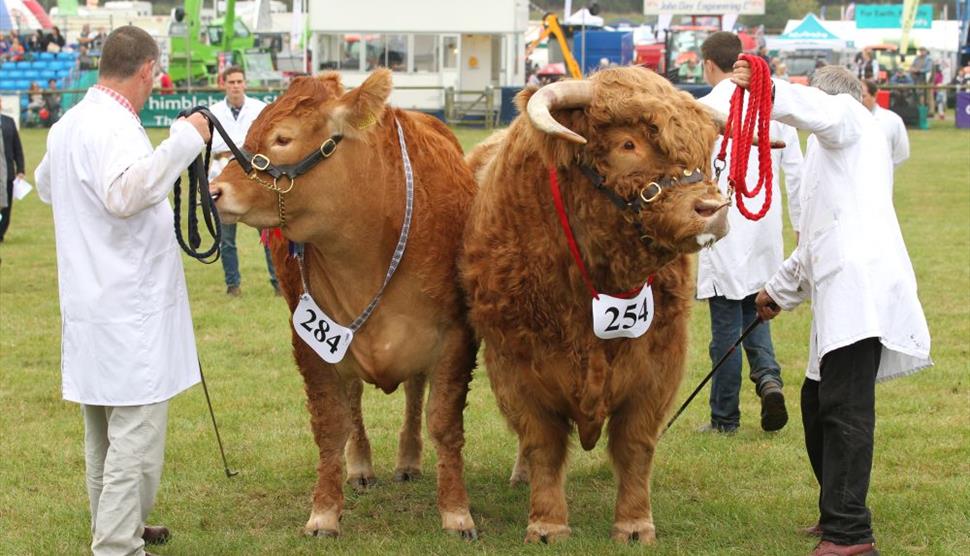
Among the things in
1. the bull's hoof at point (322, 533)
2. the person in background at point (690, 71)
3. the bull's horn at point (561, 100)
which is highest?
the bull's horn at point (561, 100)

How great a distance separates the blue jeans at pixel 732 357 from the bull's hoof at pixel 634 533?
6.25ft

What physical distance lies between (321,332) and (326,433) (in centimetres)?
52

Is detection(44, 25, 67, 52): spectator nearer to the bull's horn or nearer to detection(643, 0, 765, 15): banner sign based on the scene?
detection(643, 0, 765, 15): banner sign

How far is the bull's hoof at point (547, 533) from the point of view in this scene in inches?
219

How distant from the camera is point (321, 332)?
5.68 m

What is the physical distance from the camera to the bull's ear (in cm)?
535

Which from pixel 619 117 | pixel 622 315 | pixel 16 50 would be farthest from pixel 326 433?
pixel 16 50

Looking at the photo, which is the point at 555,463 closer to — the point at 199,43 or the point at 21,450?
the point at 21,450

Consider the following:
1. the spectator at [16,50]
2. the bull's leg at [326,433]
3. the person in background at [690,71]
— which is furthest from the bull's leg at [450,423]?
the spectator at [16,50]

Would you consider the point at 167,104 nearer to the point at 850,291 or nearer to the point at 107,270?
the point at 107,270

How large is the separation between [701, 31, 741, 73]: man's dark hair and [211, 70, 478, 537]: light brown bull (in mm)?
2121

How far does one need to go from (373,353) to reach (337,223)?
630 millimetres

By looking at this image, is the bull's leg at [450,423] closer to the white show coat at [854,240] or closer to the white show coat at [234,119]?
the white show coat at [854,240]

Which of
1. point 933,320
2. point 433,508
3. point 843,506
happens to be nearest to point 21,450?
point 433,508
